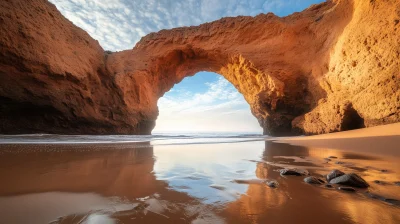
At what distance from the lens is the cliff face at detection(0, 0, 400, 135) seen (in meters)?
5.95

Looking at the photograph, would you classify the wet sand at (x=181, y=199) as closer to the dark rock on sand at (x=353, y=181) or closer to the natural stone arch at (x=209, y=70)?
the dark rock on sand at (x=353, y=181)

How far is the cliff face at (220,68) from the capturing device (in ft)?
19.5

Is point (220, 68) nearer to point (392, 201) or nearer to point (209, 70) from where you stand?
point (209, 70)

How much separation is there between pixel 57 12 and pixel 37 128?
18.3ft

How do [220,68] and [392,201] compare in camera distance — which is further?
[220,68]

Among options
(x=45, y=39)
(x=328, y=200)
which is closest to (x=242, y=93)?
(x=45, y=39)

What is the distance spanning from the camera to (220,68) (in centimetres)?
1417

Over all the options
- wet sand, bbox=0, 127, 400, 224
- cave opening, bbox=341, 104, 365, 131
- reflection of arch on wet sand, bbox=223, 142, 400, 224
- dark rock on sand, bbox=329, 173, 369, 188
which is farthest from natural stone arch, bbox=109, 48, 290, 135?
reflection of arch on wet sand, bbox=223, 142, 400, 224

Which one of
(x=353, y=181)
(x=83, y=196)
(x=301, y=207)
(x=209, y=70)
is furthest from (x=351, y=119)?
(x=209, y=70)

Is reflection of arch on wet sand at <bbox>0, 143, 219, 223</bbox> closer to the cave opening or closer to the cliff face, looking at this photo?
the cliff face

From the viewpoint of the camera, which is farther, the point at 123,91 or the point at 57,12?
the point at 123,91

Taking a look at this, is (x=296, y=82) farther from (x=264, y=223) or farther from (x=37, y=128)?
(x=37, y=128)

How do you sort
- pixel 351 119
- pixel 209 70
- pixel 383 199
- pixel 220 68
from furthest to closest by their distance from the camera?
1. pixel 209 70
2. pixel 220 68
3. pixel 351 119
4. pixel 383 199

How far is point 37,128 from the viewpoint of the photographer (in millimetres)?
7434
